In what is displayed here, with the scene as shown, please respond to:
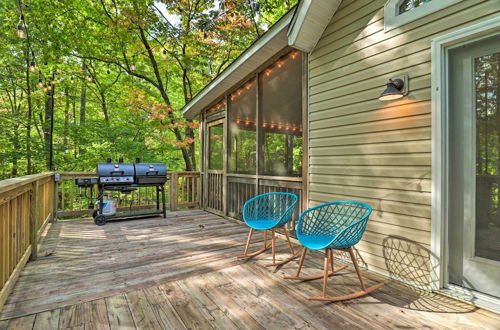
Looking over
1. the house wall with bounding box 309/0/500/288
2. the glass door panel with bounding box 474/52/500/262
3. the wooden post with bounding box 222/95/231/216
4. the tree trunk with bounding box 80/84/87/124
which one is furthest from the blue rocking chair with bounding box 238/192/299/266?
the tree trunk with bounding box 80/84/87/124

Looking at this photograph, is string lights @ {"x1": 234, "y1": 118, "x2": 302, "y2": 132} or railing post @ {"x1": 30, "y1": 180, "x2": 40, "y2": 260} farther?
string lights @ {"x1": 234, "y1": 118, "x2": 302, "y2": 132}

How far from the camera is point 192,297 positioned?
6.76 feet

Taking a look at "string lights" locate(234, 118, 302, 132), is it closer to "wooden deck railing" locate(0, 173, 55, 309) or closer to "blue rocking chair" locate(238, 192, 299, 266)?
"blue rocking chair" locate(238, 192, 299, 266)

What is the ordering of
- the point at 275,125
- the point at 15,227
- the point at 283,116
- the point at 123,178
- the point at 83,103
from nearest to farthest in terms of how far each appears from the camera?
the point at 15,227 → the point at 283,116 → the point at 275,125 → the point at 123,178 → the point at 83,103

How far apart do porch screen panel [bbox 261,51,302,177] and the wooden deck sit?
1328 millimetres

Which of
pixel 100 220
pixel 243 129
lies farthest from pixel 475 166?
pixel 100 220

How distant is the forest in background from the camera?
23.1 ft

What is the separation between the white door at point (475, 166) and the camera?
191 cm

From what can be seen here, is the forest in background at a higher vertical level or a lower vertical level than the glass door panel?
higher

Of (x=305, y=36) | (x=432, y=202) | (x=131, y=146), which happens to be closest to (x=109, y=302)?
(x=432, y=202)

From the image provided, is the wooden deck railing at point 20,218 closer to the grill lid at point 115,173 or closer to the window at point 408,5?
the grill lid at point 115,173

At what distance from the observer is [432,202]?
214 cm

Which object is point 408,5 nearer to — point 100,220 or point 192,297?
point 192,297

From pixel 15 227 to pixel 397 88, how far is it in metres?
3.83
